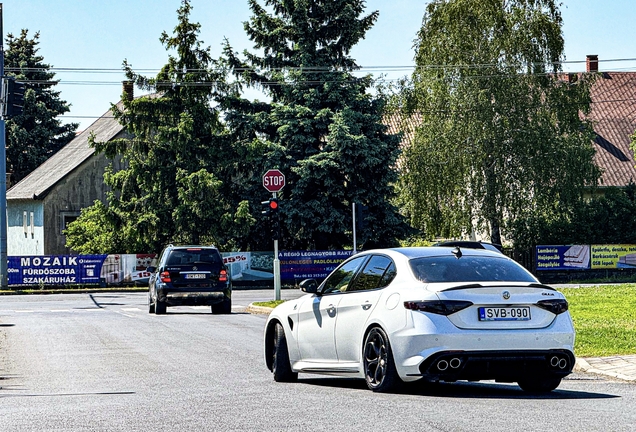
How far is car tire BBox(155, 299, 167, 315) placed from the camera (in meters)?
26.5

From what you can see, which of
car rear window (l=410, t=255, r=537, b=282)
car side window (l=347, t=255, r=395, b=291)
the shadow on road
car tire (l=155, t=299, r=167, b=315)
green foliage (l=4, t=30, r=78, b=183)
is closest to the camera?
the shadow on road

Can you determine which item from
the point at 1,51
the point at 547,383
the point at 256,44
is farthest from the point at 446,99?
the point at 547,383

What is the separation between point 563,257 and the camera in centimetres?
5091

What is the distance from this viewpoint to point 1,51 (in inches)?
1630

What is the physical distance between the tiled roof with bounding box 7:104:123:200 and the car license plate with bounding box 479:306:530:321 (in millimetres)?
50647

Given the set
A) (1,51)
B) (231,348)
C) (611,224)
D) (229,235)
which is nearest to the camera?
(231,348)

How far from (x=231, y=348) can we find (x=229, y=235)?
3200 centimetres

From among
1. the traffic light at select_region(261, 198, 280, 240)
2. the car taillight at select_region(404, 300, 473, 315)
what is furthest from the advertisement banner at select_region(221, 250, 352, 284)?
the car taillight at select_region(404, 300, 473, 315)

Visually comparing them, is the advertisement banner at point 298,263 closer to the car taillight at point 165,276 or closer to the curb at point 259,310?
the curb at point 259,310

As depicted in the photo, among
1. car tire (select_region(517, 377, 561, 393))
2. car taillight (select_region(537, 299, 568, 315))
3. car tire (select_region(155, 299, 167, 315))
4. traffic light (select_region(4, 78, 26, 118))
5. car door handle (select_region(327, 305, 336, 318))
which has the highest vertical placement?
traffic light (select_region(4, 78, 26, 118))

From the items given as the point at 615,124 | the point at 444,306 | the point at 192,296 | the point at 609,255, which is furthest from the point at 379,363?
the point at 615,124

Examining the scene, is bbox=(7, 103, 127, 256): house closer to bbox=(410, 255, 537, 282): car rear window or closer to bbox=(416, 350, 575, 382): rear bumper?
bbox=(410, 255, 537, 282): car rear window

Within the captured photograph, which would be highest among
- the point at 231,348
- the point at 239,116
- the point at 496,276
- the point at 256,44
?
the point at 256,44

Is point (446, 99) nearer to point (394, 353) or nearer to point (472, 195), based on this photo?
point (472, 195)
